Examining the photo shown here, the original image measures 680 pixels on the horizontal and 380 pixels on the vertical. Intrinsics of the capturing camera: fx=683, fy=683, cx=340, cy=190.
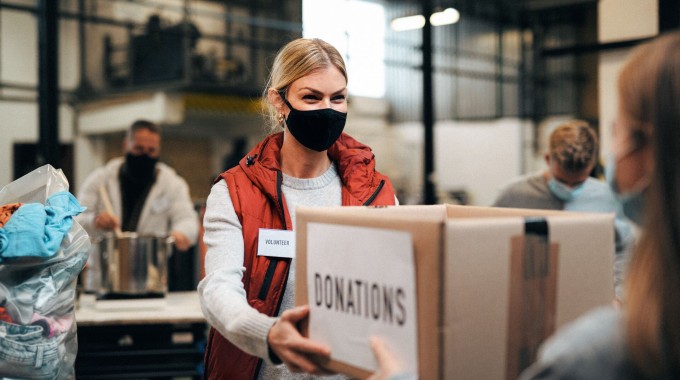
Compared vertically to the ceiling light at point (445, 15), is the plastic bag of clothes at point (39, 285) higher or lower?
lower

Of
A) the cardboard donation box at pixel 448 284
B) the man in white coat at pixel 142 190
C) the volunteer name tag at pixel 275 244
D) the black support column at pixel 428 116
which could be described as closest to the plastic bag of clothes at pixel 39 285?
the volunteer name tag at pixel 275 244

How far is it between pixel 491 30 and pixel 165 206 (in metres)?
10.7

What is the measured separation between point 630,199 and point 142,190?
349 cm

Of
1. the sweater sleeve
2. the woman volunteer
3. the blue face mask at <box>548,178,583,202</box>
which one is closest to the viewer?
the sweater sleeve

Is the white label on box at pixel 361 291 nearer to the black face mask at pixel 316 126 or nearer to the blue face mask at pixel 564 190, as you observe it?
the black face mask at pixel 316 126

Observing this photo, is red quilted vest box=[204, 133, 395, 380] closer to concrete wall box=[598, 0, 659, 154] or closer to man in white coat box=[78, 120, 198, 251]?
concrete wall box=[598, 0, 659, 154]

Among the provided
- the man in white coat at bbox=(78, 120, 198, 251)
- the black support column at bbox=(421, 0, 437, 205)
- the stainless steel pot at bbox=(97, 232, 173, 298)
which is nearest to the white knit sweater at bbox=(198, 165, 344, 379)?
the stainless steel pot at bbox=(97, 232, 173, 298)

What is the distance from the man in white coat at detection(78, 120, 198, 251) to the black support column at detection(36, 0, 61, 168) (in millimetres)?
353

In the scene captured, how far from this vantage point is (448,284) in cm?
87

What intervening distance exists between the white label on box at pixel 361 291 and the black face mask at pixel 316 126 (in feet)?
1.51

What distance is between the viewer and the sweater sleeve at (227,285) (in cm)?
118

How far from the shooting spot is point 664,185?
2.37 ft

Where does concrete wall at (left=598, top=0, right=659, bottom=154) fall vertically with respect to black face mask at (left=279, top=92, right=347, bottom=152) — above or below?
above

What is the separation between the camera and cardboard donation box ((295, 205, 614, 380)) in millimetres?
879
